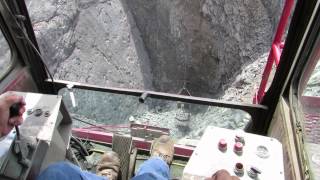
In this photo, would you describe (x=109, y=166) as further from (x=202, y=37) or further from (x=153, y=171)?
(x=202, y=37)

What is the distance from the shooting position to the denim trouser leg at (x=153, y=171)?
1774mm

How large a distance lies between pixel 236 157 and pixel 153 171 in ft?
1.78

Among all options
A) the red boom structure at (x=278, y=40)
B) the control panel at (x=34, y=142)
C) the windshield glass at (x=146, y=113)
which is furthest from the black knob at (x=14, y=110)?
the windshield glass at (x=146, y=113)

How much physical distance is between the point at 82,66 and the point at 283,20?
5847 millimetres

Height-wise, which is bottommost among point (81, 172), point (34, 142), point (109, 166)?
point (109, 166)

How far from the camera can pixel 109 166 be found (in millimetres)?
2270

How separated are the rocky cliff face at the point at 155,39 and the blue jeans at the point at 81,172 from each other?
18.4 ft

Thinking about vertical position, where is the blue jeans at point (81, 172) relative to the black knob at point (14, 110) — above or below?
below

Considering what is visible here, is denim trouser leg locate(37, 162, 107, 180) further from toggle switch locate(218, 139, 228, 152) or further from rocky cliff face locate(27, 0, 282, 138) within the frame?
rocky cliff face locate(27, 0, 282, 138)

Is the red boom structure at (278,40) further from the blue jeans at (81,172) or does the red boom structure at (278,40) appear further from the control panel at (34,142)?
the control panel at (34,142)

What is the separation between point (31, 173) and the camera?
4.95 feet

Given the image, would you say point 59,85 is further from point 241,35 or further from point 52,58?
point 241,35

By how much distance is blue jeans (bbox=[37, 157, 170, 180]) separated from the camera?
1.43 m

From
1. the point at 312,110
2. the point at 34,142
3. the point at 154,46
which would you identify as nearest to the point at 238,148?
the point at 312,110
